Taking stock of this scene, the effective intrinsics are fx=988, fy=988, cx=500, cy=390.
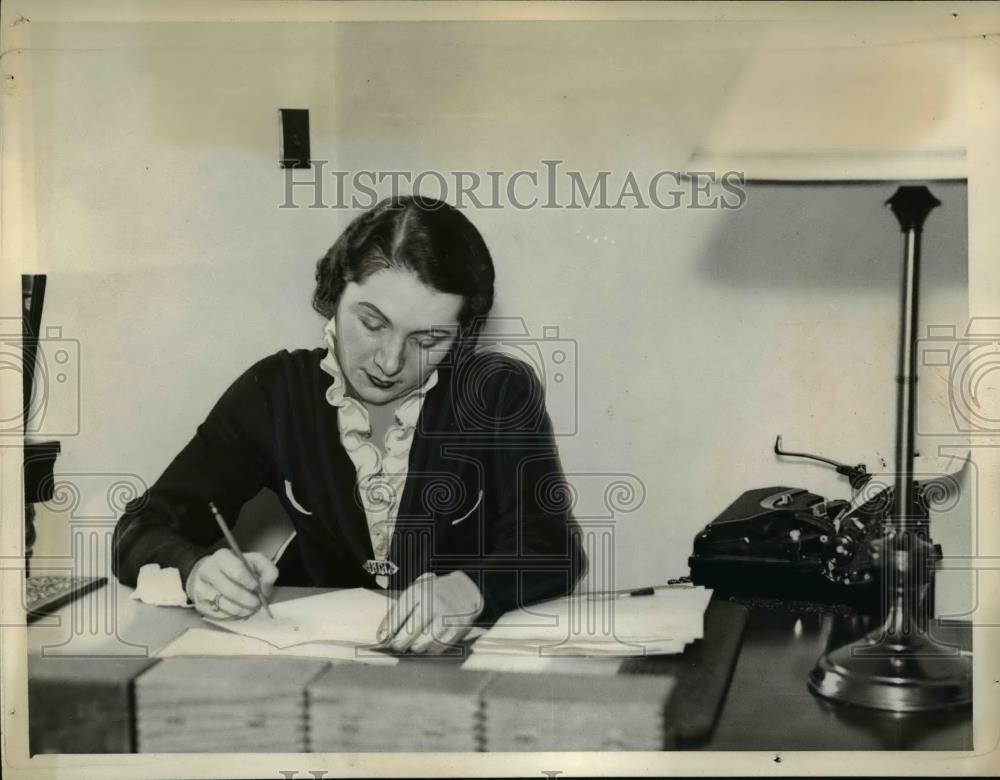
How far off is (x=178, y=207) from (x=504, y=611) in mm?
871

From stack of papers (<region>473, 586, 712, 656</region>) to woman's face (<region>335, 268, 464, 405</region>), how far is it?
17.1 inches

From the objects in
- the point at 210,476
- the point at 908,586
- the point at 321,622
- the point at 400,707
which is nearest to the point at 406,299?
the point at 210,476

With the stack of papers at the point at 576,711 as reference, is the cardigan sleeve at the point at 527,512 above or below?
above

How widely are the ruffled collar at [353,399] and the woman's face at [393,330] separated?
11mm

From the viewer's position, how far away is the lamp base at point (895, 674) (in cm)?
162

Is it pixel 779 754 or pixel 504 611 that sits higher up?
pixel 504 611

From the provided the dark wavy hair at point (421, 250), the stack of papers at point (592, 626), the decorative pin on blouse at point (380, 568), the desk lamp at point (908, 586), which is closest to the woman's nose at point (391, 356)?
the dark wavy hair at point (421, 250)

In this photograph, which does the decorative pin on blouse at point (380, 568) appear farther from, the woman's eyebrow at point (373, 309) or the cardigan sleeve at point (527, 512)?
the woman's eyebrow at point (373, 309)

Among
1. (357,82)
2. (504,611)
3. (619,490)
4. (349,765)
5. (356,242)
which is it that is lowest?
(349,765)

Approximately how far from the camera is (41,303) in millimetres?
1667

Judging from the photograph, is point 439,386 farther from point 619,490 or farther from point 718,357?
point 718,357

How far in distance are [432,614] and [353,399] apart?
382 mm

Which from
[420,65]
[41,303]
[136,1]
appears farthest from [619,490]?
[136,1]

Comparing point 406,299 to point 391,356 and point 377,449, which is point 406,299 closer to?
point 391,356
